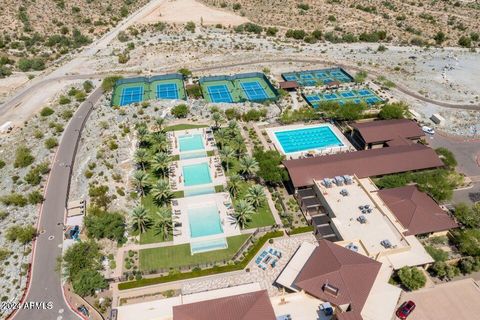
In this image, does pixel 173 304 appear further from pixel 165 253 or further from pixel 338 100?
pixel 338 100

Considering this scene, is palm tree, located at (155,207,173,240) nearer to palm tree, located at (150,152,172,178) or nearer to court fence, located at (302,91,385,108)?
palm tree, located at (150,152,172,178)

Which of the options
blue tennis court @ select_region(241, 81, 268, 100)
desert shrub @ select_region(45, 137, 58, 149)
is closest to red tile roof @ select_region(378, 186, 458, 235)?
blue tennis court @ select_region(241, 81, 268, 100)

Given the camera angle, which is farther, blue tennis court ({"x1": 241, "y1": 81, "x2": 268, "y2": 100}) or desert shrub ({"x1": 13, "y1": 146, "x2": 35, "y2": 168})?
blue tennis court ({"x1": 241, "y1": 81, "x2": 268, "y2": 100})

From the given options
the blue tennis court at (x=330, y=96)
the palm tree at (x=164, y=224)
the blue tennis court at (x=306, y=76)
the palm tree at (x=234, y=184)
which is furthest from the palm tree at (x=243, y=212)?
the blue tennis court at (x=306, y=76)

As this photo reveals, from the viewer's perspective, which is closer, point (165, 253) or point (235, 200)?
point (165, 253)

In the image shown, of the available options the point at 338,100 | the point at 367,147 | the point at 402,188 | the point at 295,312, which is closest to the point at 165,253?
the point at 295,312

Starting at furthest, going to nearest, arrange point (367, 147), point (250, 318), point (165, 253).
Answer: point (367, 147) → point (165, 253) → point (250, 318)
